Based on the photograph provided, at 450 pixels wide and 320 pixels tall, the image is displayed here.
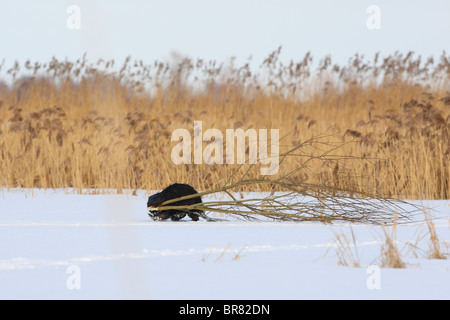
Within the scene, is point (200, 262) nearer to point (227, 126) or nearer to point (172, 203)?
point (172, 203)

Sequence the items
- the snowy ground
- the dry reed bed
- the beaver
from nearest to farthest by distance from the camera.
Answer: the snowy ground < the beaver < the dry reed bed

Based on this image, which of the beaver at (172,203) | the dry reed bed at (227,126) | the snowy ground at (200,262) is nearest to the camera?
the snowy ground at (200,262)

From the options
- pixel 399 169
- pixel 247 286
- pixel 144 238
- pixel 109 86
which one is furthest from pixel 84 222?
pixel 109 86

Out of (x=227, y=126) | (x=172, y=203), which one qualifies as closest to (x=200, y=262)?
(x=172, y=203)

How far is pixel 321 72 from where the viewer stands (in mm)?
11453

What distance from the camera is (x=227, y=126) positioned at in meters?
8.71

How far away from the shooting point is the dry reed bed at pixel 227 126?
6.79 m

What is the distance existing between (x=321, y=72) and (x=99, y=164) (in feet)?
18.2

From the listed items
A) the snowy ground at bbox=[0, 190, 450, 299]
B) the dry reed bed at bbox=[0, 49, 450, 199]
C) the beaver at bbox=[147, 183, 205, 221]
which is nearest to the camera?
the snowy ground at bbox=[0, 190, 450, 299]

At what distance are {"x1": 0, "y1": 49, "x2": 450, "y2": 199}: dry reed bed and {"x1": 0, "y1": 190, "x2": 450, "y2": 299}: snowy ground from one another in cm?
84

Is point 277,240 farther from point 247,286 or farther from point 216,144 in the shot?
point 216,144

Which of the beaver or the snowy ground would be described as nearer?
the snowy ground

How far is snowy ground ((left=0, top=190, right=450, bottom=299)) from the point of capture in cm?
236

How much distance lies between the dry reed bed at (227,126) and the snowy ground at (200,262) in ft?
2.77
